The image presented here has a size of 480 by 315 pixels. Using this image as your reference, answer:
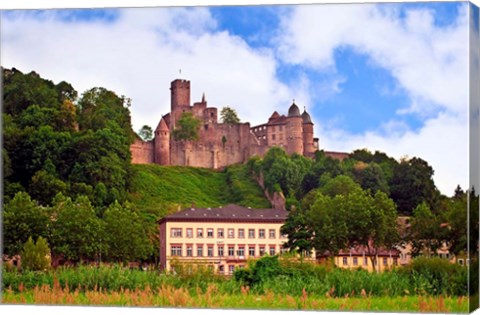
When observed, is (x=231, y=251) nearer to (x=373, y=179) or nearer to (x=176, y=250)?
(x=176, y=250)

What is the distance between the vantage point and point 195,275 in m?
16.2

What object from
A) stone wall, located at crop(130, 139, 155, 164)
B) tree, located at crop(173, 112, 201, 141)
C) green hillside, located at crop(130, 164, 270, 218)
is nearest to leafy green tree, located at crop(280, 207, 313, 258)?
green hillside, located at crop(130, 164, 270, 218)

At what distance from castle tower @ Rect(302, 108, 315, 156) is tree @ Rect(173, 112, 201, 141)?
3.62m

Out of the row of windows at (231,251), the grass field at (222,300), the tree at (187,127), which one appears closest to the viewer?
the grass field at (222,300)

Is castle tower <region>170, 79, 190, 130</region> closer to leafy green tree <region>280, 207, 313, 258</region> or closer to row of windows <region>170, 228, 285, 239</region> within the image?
row of windows <region>170, 228, 285, 239</region>

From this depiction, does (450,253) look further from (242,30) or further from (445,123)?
(242,30)

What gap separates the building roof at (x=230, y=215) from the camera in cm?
1733

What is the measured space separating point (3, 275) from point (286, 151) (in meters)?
5.68

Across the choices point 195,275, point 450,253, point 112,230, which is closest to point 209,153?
point 112,230

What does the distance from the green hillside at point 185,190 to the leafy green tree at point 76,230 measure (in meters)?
0.73

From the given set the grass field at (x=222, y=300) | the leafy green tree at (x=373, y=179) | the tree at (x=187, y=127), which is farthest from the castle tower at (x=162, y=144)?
the grass field at (x=222, y=300)

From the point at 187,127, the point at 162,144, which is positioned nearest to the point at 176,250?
the point at 162,144

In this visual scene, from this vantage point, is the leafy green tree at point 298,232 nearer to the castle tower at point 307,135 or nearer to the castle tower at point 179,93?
the castle tower at point 307,135

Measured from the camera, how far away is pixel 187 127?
81.4 ft
